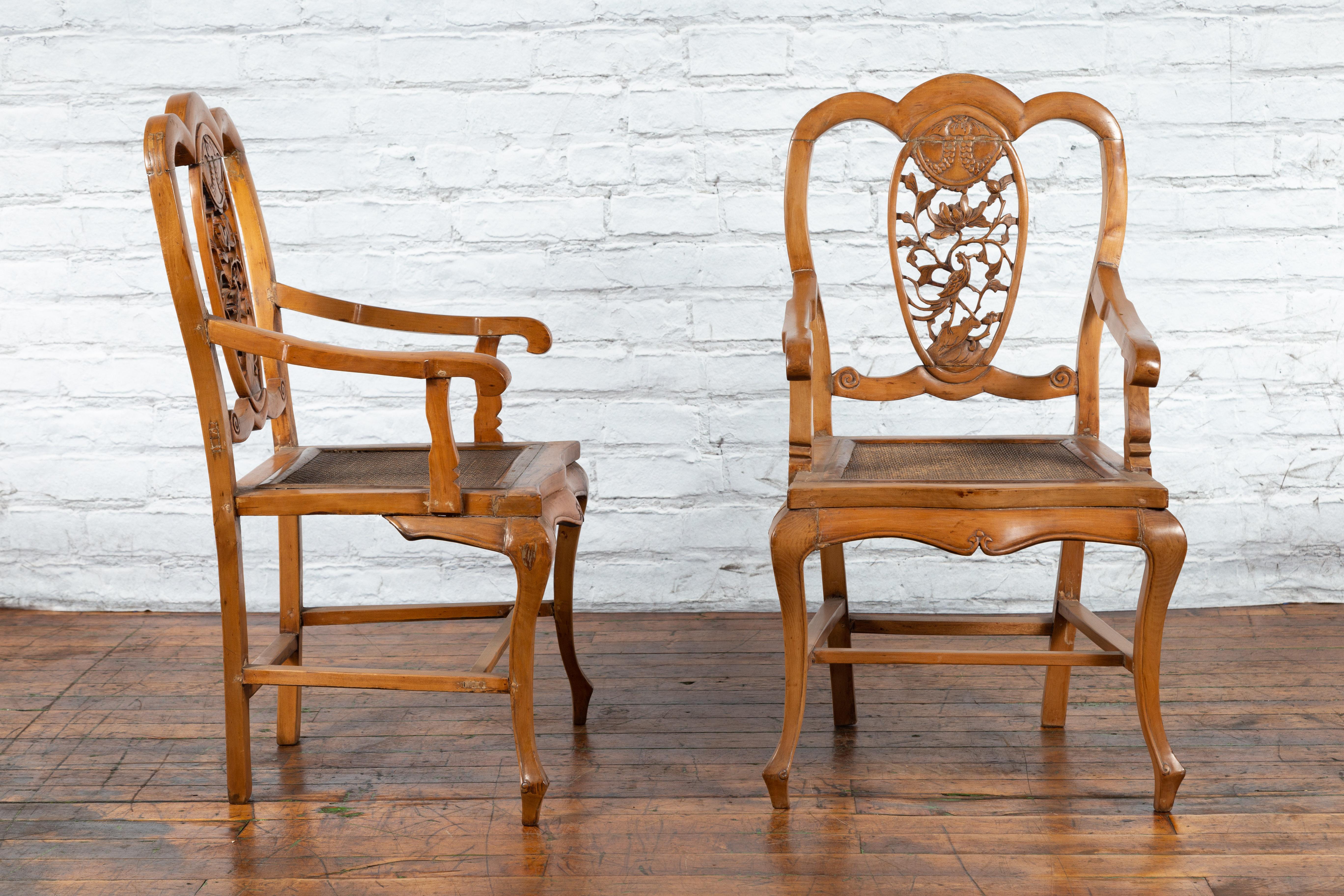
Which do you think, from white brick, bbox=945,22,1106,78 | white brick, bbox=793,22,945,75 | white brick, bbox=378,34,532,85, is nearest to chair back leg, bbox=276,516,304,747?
white brick, bbox=378,34,532,85

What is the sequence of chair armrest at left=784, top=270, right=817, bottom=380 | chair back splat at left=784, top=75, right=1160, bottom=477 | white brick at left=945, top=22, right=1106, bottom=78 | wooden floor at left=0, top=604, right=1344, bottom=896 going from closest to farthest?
wooden floor at left=0, top=604, right=1344, bottom=896 → chair armrest at left=784, top=270, right=817, bottom=380 → chair back splat at left=784, top=75, right=1160, bottom=477 → white brick at left=945, top=22, right=1106, bottom=78

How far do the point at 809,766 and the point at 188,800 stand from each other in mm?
913

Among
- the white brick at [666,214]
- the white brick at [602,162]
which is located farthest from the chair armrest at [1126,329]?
the white brick at [602,162]

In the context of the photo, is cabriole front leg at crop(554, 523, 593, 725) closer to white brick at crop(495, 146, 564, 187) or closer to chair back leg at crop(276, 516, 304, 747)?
chair back leg at crop(276, 516, 304, 747)

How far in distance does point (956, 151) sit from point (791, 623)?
788 millimetres

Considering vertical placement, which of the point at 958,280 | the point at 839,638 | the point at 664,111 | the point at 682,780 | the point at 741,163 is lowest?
the point at 682,780

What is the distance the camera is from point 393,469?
174cm

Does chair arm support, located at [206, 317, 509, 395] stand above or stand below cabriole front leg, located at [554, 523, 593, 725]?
above

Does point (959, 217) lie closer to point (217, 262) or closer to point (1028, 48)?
point (1028, 48)

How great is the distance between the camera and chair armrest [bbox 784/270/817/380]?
1635 millimetres

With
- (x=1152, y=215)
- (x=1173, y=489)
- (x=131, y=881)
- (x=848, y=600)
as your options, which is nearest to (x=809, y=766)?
(x=848, y=600)

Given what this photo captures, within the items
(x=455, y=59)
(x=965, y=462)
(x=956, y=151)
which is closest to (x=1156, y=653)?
(x=965, y=462)

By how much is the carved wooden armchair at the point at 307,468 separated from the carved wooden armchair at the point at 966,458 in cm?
35

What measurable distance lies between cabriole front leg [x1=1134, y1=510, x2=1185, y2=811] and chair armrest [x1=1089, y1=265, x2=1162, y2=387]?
0.59 feet
